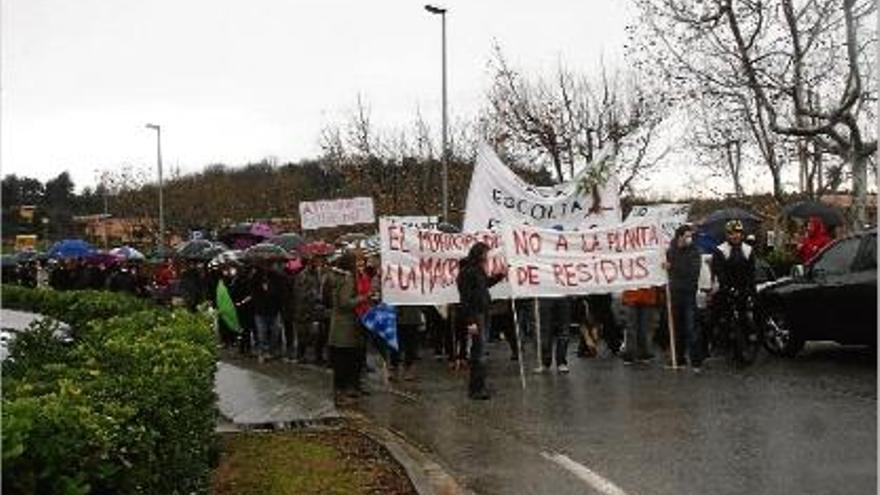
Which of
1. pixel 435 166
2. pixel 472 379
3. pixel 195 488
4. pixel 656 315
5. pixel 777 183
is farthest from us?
pixel 435 166

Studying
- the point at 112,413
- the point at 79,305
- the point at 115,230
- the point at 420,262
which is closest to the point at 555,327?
the point at 420,262

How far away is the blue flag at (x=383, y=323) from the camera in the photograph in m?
14.8

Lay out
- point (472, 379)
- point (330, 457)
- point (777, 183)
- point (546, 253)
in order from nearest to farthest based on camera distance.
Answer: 1. point (330, 457)
2. point (472, 379)
3. point (546, 253)
4. point (777, 183)

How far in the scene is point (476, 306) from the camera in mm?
13016

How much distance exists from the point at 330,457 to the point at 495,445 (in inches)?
52.9

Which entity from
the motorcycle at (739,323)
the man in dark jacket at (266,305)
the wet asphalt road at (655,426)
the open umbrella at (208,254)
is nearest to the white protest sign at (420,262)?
the wet asphalt road at (655,426)

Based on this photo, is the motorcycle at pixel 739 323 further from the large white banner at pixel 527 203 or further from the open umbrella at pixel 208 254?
the open umbrella at pixel 208 254

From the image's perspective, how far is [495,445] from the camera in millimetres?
10062

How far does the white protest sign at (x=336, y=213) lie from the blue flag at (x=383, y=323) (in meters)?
15.3

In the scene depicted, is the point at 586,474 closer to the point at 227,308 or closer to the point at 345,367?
the point at 345,367

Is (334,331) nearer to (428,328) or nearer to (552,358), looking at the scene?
(552,358)

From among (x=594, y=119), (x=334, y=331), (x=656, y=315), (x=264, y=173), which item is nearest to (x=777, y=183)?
(x=594, y=119)

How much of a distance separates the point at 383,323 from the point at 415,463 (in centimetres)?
551

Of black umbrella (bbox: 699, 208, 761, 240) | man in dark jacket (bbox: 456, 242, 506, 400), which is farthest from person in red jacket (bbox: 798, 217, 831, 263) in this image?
man in dark jacket (bbox: 456, 242, 506, 400)
